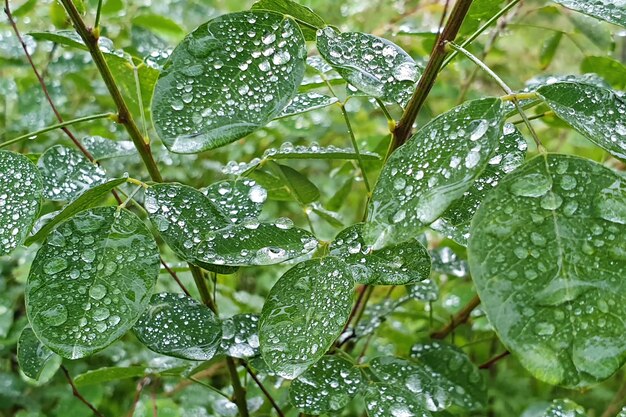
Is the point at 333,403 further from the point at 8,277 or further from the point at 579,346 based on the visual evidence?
the point at 8,277

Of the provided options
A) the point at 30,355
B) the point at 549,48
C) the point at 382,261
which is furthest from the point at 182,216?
the point at 549,48

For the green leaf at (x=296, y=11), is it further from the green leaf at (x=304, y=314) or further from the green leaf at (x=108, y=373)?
the green leaf at (x=108, y=373)

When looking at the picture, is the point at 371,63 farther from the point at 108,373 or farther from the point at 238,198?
the point at 108,373

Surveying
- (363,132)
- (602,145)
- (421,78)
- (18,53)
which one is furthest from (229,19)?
(363,132)

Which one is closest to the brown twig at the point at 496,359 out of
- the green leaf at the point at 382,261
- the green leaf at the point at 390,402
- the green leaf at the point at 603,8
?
the green leaf at the point at 390,402

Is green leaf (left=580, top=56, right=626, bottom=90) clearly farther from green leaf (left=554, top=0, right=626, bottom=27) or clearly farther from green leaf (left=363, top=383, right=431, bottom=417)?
green leaf (left=363, top=383, right=431, bottom=417)

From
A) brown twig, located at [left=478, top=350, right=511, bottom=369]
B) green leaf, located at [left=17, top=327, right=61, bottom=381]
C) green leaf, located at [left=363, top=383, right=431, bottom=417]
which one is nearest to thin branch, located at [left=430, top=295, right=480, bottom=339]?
brown twig, located at [left=478, top=350, right=511, bottom=369]
